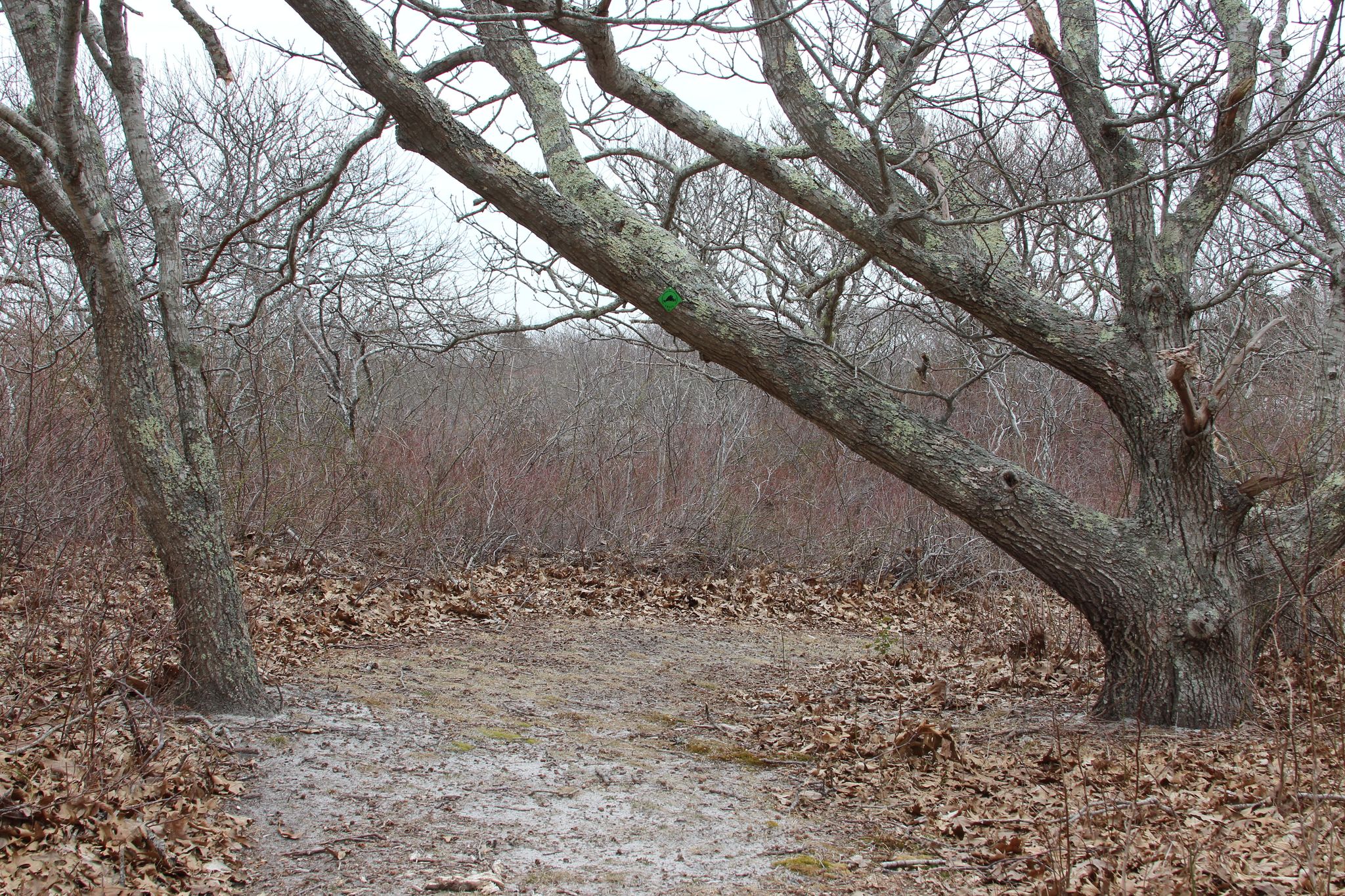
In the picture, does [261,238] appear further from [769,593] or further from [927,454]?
[927,454]

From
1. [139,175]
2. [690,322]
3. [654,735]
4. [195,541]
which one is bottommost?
[654,735]

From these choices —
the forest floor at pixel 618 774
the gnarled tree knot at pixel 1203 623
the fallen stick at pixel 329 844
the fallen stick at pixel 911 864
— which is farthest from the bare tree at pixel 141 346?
the gnarled tree knot at pixel 1203 623

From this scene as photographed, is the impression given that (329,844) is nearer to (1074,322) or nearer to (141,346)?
(141,346)

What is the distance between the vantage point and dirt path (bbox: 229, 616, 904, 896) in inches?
118

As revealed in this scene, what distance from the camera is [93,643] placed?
354 cm

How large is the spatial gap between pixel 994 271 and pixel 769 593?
5895 millimetres

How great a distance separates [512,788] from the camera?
3.77 metres

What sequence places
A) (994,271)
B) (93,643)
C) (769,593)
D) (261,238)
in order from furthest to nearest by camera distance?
1. (261,238)
2. (769,593)
3. (994,271)
4. (93,643)

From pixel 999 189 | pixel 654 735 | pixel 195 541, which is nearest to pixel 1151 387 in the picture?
pixel 654 735

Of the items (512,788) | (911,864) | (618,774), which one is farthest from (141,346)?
(911,864)

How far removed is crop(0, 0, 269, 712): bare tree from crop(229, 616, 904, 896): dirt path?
469mm

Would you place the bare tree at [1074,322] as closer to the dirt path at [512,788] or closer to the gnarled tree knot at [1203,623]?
the gnarled tree knot at [1203,623]

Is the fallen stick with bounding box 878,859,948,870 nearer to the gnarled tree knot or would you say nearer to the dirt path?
the dirt path

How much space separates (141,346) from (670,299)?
224 cm
